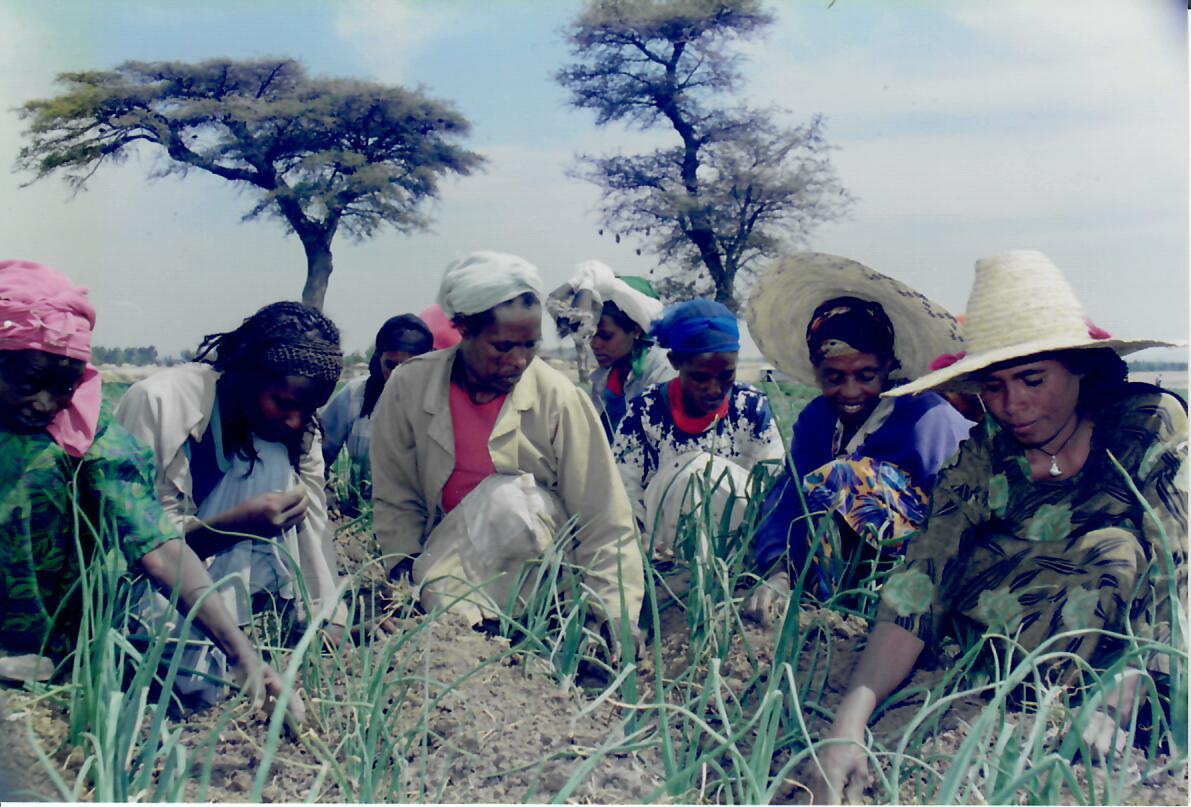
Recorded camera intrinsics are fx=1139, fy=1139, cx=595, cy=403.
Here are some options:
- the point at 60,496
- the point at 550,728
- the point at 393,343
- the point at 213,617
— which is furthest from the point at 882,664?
the point at 60,496

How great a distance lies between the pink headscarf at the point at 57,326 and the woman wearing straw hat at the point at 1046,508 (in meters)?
1.72

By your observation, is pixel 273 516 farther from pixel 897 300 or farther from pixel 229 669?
pixel 897 300

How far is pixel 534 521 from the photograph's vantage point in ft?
9.93

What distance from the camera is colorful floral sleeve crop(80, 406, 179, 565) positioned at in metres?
2.44

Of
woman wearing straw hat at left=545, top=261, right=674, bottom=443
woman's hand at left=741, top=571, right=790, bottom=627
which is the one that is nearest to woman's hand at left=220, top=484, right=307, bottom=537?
woman wearing straw hat at left=545, top=261, right=674, bottom=443

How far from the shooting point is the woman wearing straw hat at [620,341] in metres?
3.61

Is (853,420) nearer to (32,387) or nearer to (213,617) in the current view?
(213,617)

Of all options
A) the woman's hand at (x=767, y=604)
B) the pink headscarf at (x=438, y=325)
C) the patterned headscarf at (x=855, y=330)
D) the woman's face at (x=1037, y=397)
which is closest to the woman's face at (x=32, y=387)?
the pink headscarf at (x=438, y=325)

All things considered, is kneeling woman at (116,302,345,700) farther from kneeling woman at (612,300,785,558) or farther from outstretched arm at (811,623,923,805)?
outstretched arm at (811,623,923,805)

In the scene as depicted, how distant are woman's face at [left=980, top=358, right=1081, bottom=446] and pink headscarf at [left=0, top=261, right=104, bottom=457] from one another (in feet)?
6.57

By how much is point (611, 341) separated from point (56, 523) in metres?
2.12

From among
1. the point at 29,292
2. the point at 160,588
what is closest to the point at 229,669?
the point at 160,588

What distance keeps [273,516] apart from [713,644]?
1.11 meters

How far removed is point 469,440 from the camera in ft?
10.3
